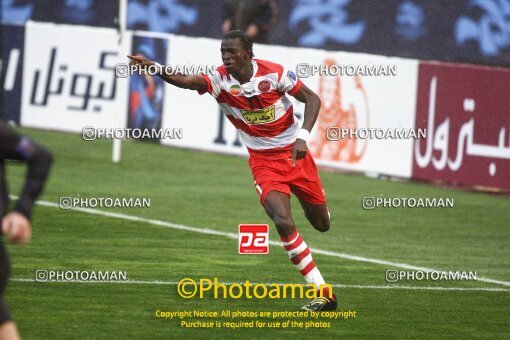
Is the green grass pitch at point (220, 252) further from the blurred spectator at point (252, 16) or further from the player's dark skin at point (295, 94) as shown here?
the blurred spectator at point (252, 16)

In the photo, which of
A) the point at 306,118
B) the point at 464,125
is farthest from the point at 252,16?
the point at 306,118

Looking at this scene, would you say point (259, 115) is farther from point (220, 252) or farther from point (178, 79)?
point (220, 252)

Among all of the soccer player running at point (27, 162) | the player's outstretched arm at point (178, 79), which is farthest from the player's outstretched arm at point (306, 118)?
the soccer player running at point (27, 162)

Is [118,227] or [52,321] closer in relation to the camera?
[52,321]

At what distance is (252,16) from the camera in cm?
2386

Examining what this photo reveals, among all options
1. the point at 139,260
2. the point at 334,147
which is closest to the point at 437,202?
the point at 334,147

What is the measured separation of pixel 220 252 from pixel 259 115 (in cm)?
262

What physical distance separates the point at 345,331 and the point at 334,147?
993 cm

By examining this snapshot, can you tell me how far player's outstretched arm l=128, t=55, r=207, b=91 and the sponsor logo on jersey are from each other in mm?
413

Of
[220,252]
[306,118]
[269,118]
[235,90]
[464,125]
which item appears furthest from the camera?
[464,125]

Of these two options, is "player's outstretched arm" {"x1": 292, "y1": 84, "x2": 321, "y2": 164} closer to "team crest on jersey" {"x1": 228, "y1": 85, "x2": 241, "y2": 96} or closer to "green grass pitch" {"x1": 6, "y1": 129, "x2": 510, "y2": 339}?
"team crest on jersey" {"x1": 228, "y1": 85, "x2": 241, "y2": 96}

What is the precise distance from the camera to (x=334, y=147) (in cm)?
1981

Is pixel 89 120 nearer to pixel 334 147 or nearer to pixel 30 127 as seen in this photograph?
pixel 30 127

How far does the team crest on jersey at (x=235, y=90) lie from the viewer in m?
11.3
